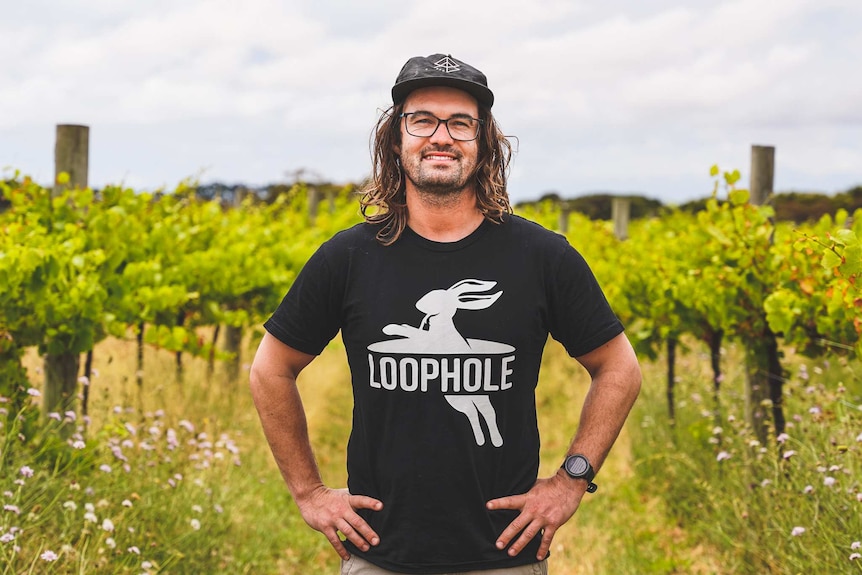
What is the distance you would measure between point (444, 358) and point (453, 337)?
63mm

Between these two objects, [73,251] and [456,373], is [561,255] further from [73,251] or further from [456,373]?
[73,251]

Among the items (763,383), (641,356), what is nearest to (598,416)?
(763,383)

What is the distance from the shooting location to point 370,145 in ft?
10.1

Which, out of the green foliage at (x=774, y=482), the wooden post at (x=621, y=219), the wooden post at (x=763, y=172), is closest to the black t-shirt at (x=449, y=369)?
the green foliage at (x=774, y=482)

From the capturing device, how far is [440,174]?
8.60 ft

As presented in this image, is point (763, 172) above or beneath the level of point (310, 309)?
above

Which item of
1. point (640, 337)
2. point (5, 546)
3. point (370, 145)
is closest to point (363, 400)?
point (370, 145)

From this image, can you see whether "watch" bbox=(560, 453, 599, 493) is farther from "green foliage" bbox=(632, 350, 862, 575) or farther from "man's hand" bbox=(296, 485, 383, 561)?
"green foliage" bbox=(632, 350, 862, 575)

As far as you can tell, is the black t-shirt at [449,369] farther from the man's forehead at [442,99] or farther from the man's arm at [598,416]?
the man's forehead at [442,99]

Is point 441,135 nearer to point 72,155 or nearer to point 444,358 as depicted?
point 444,358

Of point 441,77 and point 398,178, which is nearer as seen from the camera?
point 441,77

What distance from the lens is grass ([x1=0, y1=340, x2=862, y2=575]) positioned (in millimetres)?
4109

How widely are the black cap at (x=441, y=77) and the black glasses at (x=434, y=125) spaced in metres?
0.09

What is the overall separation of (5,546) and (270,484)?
297cm
